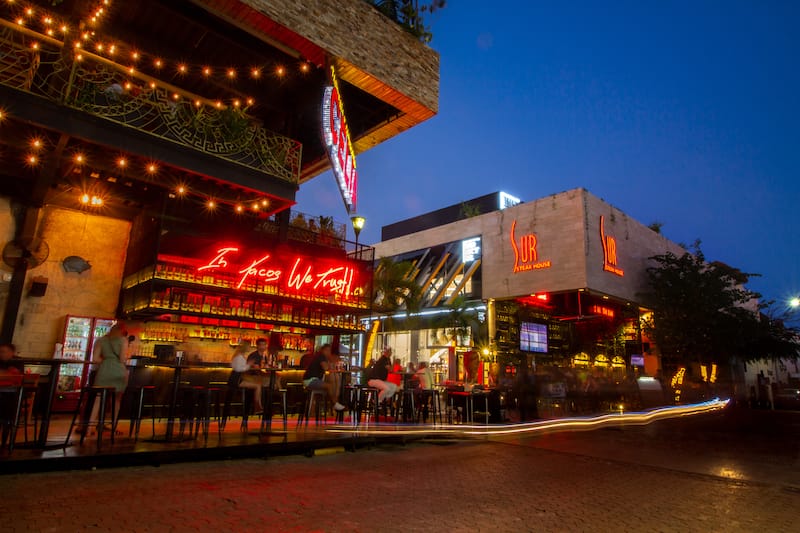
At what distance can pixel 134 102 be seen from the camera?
9.42 m

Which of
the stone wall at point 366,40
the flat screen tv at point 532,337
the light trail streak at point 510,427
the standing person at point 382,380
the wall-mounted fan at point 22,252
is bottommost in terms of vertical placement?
the light trail streak at point 510,427

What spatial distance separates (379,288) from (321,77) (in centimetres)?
969

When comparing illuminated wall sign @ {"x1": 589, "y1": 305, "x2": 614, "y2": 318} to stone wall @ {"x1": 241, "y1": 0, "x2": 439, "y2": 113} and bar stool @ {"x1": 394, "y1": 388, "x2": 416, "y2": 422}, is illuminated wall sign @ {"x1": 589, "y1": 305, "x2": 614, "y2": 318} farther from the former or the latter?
stone wall @ {"x1": 241, "y1": 0, "x2": 439, "y2": 113}

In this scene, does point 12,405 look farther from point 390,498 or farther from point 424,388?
point 424,388

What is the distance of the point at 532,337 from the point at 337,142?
14047mm

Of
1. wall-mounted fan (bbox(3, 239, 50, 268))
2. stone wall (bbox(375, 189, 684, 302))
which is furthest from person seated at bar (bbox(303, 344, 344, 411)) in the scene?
stone wall (bbox(375, 189, 684, 302))

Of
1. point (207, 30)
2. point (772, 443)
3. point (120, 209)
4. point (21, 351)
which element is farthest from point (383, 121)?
point (772, 443)

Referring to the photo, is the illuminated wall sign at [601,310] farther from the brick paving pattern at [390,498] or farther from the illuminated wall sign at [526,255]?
the brick paving pattern at [390,498]

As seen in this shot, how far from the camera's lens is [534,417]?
13125 millimetres

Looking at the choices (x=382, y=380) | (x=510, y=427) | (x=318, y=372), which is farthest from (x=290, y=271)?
(x=510, y=427)

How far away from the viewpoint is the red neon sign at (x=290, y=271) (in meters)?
12.9

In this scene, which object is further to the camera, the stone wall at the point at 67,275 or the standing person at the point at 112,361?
the stone wall at the point at 67,275

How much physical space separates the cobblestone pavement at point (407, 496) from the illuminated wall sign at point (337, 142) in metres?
6.09

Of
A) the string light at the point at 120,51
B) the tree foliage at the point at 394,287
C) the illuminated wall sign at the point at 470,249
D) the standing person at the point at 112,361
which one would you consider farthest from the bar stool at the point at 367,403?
the illuminated wall sign at the point at 470,249
